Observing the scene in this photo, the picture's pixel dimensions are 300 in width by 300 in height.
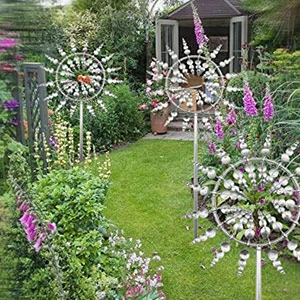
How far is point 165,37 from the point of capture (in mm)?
8695

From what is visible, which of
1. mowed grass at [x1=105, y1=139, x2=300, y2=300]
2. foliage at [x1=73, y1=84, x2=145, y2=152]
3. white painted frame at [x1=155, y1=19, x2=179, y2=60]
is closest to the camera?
mowed grass at [x1=105, y1=139, x2=300, y2=300]

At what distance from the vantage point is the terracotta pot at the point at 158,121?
7656 mm

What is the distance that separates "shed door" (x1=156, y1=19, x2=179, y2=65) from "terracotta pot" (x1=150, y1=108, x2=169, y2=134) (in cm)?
149

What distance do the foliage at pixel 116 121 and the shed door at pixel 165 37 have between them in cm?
156

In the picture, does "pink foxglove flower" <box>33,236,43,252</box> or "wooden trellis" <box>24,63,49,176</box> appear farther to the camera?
"wooden trellis" <box>24,63,49,176</box>

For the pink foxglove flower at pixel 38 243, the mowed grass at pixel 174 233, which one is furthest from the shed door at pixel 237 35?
the pink foxglove flower at pixel 38 243

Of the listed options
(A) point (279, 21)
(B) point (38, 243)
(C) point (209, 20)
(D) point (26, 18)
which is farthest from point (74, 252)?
(C) point (209, 20)

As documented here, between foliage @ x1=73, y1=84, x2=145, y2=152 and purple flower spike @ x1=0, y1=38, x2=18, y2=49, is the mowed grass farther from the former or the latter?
purple flower spike @ x1=0, y1=38, x2=18, y2=49

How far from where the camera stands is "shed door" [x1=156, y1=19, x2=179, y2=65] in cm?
857

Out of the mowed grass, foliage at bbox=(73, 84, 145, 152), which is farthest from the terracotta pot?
the mowed grass

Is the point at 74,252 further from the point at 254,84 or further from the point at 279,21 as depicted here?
the point at 279,21

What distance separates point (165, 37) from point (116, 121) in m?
2.66

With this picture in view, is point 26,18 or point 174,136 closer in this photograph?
point 26,18

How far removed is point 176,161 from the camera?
5.96 metres
